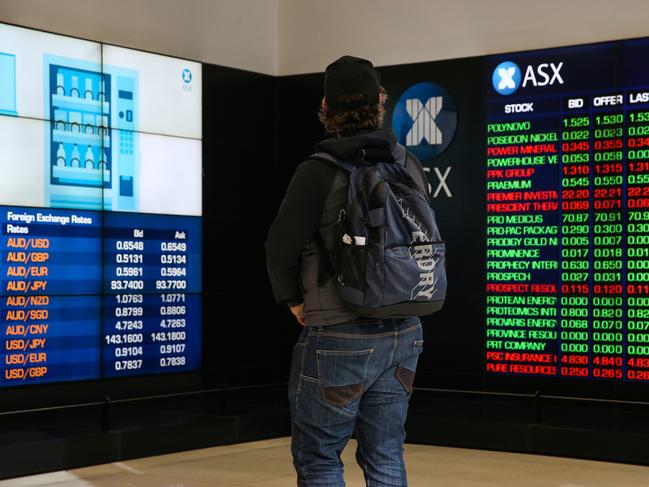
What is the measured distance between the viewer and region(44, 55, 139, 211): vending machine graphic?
7.05m

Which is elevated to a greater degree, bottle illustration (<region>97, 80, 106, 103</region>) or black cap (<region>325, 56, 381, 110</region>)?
bottle illustration (<region>97, 80, 106, 103</region>)

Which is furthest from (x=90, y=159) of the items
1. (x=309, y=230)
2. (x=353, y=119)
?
(x=309, y=230)

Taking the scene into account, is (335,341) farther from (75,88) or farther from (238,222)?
(238,222)

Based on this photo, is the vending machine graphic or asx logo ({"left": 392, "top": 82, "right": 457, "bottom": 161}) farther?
asx logo ({"left": 392, "top": 82, "right": 457, "bottom": 161})

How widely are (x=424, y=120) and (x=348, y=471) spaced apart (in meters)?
3.05

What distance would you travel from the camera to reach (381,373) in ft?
8.66

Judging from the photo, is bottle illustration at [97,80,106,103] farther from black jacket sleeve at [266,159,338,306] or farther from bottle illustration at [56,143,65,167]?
black jacket sleeve at [266,159,338,306]

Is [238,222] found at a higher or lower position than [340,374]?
higher

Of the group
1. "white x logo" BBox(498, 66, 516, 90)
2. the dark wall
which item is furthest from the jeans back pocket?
the dark wall

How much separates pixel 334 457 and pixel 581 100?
5166 mm

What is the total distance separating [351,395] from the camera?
2.59 metres

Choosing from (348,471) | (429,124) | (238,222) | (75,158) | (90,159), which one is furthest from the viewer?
(238,222)

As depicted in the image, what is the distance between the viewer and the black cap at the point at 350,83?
271cm

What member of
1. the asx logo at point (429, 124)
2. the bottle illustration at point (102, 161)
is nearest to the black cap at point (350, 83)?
the bottle illustration at point (102, 161)
